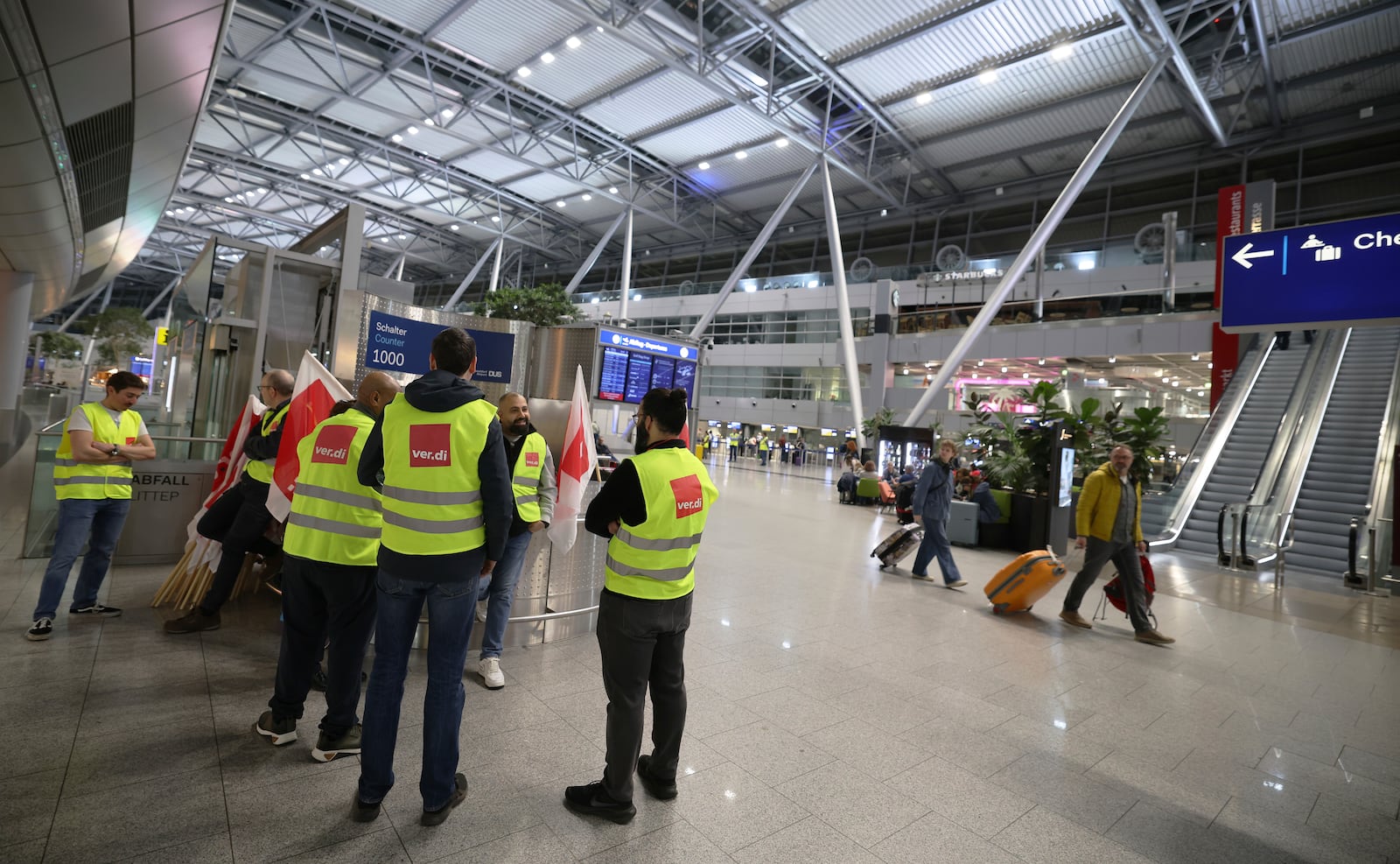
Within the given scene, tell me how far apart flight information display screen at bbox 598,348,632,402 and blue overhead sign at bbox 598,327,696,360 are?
0.10 m

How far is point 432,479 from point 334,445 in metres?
0.77

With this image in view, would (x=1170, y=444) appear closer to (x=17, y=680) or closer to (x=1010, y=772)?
(x=1010, y=772)

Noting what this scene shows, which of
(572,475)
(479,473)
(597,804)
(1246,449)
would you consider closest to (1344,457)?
(1246,449)

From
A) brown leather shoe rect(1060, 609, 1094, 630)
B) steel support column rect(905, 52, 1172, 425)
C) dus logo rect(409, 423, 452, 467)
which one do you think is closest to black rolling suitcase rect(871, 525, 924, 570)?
brown leather shoe rect(1060, 609, 1094, 630)

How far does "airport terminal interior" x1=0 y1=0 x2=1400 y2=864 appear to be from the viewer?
2863mm

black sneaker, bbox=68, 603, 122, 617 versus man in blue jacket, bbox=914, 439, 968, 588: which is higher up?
man in blue jacket, bbox=914, 439, 968, 588

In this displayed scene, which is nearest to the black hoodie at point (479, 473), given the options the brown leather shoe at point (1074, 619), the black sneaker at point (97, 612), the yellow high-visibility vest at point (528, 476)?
the yellow high-visibility vest at point (528, 476)

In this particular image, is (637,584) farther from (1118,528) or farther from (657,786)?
(1118,528)

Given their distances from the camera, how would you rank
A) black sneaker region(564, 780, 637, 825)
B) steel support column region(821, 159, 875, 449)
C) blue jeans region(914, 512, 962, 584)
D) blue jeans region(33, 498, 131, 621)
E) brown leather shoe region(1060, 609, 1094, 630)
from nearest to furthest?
black sneaker region(564, 780, 637, 825), blue jeans region(33, 498, 131, 621), brown leather shoe region(1060, 609, 1094, 630), blue jeans region(914, 512, 962, 584), steel support column region(821, 159, 875, 449)

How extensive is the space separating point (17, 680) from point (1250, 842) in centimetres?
581

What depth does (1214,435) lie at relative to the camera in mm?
13961

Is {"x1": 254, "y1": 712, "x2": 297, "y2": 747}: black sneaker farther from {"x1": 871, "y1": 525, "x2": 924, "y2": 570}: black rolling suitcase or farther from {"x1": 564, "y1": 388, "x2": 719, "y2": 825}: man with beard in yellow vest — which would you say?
{"x1": 871, "y1": 525, "x2": 924, "y2": 570}: black rolling suitcase

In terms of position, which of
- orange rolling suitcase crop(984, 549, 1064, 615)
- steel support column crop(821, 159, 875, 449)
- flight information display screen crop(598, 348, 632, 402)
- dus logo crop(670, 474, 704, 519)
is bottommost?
A: orange rolling suitcase crop(984, 549, 1064, 615)

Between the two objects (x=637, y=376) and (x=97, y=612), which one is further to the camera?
(x=637, y=376)
